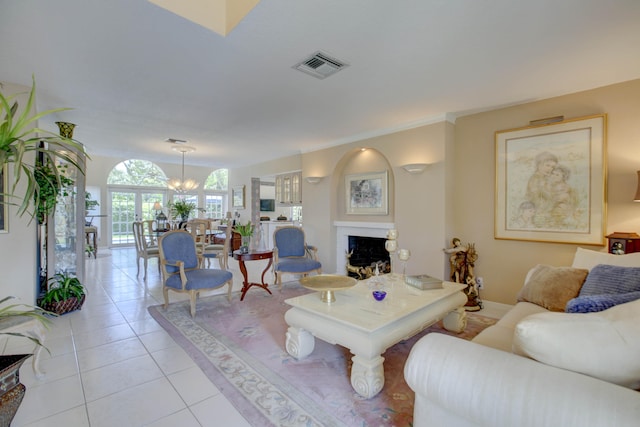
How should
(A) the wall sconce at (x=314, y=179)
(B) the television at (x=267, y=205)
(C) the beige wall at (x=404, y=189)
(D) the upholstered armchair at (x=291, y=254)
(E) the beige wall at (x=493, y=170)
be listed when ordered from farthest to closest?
(B) the television at (x=267, y=205), (A) the wall sconce at (x=314, y=179), (D) the upholstered armchair at (x=291, y=254), (C) the beige wall at (x=404, y=189), (E) the beige wall at (x=493, y=170)

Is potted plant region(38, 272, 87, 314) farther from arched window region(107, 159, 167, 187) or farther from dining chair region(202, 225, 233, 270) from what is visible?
arched window region(107, 159, 167, 187)

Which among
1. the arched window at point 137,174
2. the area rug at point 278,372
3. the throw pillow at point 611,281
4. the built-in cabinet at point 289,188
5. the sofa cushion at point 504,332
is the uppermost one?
the arched window at point 137,174

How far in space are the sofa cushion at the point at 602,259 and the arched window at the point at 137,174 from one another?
9816 mm

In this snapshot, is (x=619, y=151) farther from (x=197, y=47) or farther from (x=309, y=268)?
(x=197, y=47)

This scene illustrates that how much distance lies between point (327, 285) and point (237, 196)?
23.9 ft

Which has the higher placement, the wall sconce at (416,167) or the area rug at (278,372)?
the wall sconce at (416,167)

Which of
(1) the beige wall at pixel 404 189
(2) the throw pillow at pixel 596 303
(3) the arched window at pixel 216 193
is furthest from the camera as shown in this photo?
(3) the arched window at pixel 216 193

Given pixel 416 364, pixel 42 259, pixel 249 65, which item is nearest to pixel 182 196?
pixel 42 259

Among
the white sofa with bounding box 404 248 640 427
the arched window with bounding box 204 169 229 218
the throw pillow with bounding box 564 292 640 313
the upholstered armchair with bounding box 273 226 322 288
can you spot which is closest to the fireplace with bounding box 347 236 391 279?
the upholstered armchair with bounding box 273 226 322 288

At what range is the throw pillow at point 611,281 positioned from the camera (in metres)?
1.81

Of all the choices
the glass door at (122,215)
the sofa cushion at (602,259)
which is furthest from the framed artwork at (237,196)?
the sofa cushion at (602,259)

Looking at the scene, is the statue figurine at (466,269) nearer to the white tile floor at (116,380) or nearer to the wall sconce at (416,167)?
the wall sconce at (416,167)

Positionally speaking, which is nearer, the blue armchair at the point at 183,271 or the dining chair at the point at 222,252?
the blue armchair at the point at 183,271

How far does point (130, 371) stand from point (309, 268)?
2510 mm
